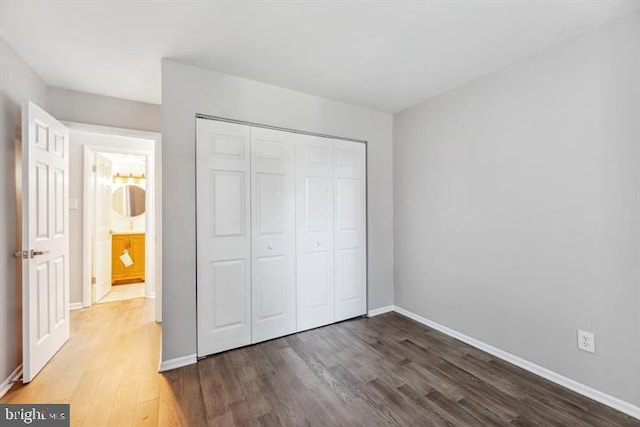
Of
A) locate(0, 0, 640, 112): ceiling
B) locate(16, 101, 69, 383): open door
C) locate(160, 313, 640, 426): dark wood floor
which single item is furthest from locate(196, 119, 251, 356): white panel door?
locate(16, 101, 69, 383): open door

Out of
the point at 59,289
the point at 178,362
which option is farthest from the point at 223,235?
the point at 59,289

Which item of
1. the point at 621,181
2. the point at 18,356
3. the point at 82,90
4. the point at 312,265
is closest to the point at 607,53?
the point at 621,181

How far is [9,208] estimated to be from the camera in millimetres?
2047

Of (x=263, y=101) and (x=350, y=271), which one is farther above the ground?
(x=263, y=101)

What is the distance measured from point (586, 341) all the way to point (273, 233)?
2.48 metres

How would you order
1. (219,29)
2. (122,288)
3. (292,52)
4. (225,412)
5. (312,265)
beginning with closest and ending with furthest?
(225,412)
(219,29)
(292,52)
(312,265)
(122,288)

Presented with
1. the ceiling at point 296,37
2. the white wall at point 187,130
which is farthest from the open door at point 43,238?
the white wall at point 187,130

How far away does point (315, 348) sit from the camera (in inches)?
99.7

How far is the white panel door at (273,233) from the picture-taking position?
8.52ft

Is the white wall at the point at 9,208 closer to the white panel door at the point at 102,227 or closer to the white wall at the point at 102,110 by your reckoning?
the white wall at the point at 102,110

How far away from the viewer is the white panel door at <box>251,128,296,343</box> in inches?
102

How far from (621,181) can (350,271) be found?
2283 millimetres

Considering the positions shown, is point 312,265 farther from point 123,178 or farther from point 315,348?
point 123,178

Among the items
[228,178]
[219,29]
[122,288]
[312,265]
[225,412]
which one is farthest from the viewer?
[122,288]
